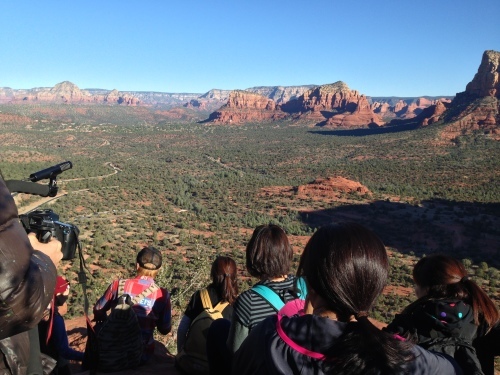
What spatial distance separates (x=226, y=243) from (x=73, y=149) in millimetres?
52285

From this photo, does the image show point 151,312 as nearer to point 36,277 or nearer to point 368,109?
point 36,277

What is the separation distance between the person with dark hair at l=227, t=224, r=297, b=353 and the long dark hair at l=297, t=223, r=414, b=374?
3.24ft

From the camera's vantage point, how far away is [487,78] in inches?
2849

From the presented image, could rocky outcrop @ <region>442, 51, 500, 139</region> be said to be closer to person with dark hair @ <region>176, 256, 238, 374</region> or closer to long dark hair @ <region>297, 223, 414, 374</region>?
person with dark hair @ <region>176, 256, 238, 374</region>

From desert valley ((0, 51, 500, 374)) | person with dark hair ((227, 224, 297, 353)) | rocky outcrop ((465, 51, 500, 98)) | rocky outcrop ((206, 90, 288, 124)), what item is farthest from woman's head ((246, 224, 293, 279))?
rocky outcrop ((206, 90, 288, 124))

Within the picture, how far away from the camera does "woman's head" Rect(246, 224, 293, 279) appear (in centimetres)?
275

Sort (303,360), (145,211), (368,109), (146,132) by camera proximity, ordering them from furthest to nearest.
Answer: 1. (368,109)
2. (146,132)
3. (145,211)
4. (303,360)

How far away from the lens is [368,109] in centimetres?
11475

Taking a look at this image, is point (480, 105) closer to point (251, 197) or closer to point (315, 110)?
point (251, 197)

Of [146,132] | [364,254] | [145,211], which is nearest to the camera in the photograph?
[364,254]

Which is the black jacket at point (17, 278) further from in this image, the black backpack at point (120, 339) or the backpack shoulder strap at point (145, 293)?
the backpack shoulder strap at point (145, 293)

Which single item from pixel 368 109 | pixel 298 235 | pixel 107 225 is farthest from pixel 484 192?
pixel 368 109

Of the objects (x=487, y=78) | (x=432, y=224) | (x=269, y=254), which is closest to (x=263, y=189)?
(x=432, y=224)

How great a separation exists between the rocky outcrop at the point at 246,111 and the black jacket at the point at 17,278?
120 meters
